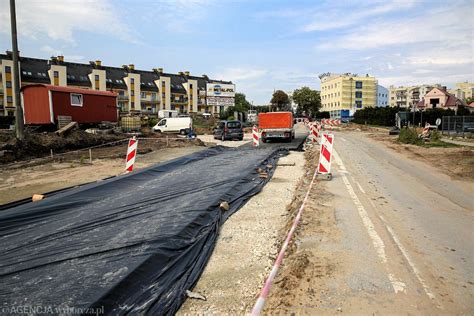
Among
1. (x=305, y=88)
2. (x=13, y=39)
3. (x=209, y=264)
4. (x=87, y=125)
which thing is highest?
(x=305, y=88)

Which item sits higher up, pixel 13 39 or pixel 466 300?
pixel 13 39

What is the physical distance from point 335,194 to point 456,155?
1244 centimetres

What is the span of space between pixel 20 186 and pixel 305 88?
107m

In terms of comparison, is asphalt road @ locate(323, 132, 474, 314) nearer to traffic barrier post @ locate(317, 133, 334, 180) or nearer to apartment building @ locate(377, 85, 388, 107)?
traffic barrier post @ locate(317, 133, 334, 180)

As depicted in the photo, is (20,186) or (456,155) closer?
(20,186)

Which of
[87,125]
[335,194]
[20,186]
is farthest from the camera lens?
[87,125]

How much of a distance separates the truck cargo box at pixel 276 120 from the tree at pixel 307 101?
270 feet

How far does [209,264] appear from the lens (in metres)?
4.73

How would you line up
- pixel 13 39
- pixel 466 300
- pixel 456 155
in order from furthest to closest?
pixel 456 155
pixel 13 39
pixel 466 300

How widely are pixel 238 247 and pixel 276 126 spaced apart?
74.1 ft

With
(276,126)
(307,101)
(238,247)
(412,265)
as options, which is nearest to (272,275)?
(238,247)

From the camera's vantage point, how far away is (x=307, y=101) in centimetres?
10869

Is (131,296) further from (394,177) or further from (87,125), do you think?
(87,125)

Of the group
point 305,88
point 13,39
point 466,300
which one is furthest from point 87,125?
point 305,88
